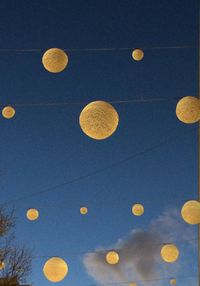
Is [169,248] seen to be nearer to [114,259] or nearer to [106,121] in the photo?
[114,259]

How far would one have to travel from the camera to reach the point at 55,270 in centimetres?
970

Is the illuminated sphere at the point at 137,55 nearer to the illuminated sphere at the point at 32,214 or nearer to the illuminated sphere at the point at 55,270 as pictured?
the illuminated sphere at the point at 55,270

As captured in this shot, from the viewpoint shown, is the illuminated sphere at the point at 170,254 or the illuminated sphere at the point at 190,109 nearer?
the illuminated sphere at the point at 190,109

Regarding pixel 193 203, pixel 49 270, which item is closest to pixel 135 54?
pixel 193 203

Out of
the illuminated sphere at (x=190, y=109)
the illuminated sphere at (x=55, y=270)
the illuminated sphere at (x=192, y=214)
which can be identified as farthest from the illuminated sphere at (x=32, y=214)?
the illuminated sphere at (x=190, y=109)

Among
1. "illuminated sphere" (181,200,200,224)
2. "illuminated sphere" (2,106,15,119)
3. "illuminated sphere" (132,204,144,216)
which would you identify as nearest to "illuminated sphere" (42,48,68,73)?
"illuminated sphere" (2,106,15,119)

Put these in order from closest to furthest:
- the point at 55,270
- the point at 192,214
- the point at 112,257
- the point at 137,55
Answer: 1. the point at 192,214
2. the point at 137,55
3. the point at 55,270
4. the point at 112,257

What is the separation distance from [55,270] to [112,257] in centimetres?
371

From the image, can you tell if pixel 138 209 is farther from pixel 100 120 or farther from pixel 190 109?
pixel 100 120

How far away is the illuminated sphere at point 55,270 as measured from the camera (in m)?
9.66

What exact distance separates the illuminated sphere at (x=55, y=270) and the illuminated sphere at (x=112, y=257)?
3.35 metres

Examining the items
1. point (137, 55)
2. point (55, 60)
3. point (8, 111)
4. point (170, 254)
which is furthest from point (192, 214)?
point (8, 111)

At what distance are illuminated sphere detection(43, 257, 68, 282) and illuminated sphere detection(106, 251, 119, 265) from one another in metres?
3.35

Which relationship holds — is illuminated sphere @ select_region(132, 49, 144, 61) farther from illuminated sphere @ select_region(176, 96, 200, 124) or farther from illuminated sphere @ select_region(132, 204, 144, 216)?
illuminated sphere @ select_region(132, 204, 144, 216)
